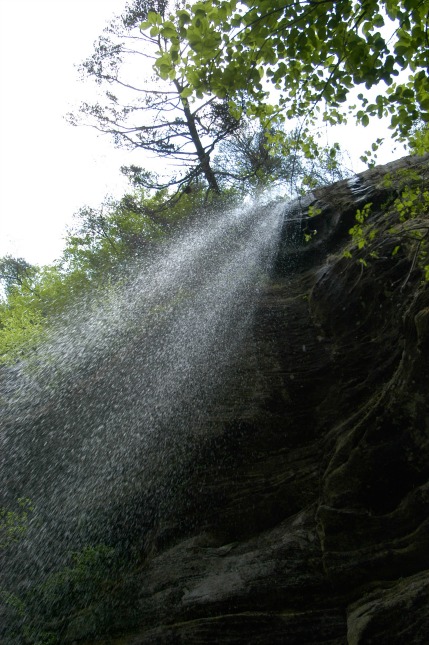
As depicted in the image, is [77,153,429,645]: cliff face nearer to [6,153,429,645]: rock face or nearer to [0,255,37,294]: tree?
[6,153,429,645]: rock face

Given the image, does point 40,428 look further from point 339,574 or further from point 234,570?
point 339,574

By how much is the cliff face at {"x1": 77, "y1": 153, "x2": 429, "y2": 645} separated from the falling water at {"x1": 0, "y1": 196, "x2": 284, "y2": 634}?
842mm

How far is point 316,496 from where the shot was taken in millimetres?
6848

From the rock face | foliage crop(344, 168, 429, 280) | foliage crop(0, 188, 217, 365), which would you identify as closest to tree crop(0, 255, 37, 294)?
foliage crop(0, 188, 217, 365)

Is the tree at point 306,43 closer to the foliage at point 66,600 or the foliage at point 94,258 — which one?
the foliage at point 66,600

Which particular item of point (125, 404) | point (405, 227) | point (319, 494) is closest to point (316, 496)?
point (319, 494)

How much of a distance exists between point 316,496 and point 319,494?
0.72 feet

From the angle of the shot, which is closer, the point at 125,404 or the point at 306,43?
Result: the point at 306,43

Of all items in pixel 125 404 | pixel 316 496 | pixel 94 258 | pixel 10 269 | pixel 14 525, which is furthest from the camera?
pixel 10 269

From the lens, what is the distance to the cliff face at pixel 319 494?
5.32 m

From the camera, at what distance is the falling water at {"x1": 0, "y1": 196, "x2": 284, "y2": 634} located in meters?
8.74

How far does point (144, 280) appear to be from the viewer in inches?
690

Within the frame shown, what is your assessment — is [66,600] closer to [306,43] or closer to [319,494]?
[319,494]

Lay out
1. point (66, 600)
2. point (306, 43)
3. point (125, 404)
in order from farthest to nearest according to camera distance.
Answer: point (125, 404) < point (66, 600) < point (306, 43)
